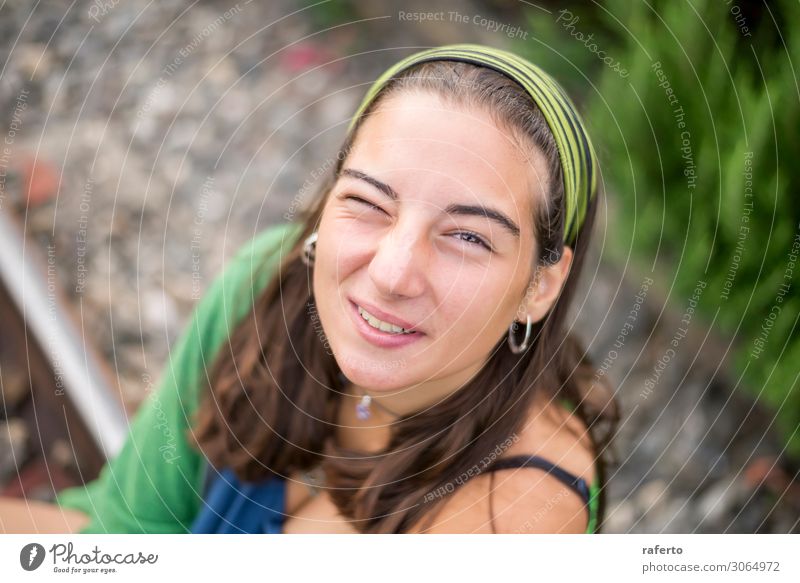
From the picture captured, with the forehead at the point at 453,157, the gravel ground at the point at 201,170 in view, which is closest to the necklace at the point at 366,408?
the forehead at the point at 453,157

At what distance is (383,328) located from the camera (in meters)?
0.52

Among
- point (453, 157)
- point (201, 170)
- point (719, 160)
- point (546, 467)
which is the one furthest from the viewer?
point (201, 170)

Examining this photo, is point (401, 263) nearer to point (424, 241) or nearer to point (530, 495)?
point (424, 241)

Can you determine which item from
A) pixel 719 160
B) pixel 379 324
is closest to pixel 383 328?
pixel 379 324

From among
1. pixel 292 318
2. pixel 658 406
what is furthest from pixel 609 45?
pixel 292 318

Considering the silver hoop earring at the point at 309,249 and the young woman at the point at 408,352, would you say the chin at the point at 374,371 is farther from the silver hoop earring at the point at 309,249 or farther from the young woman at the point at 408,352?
the silver hoop earring at the point at 309,249

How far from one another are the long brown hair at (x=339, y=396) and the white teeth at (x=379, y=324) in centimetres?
10

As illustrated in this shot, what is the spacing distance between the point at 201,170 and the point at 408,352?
25.2 inches

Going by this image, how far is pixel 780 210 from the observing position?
0.75m

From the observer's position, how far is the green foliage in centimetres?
75

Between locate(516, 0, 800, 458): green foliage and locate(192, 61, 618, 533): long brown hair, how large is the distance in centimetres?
23

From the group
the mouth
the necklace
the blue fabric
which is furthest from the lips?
the blue fabric
